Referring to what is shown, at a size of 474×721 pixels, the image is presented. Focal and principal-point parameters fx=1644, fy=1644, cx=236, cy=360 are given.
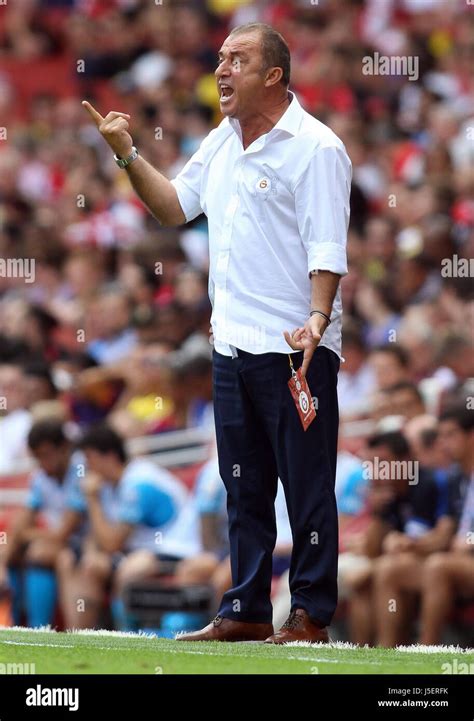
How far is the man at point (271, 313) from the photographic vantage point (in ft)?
18.5

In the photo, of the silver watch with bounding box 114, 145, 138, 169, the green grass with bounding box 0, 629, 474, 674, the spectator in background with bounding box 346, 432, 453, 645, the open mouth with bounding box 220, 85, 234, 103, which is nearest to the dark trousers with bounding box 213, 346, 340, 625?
the green grass with bounding box 0, 629, 474, 674

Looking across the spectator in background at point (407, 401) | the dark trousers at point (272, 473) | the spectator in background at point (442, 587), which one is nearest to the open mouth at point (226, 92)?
the dark trousers at point (272, 473)

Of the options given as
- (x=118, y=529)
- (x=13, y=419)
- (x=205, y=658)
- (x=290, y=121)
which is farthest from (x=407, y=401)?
(x=205, y=658)

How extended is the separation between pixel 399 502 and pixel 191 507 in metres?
1.24

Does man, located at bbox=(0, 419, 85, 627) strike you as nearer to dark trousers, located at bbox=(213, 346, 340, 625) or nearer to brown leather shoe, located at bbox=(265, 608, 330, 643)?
dark trousers, located at bbox=(213, 346, 340, 625)

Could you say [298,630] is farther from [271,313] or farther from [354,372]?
[354,372]

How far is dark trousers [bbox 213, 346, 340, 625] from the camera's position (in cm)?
569

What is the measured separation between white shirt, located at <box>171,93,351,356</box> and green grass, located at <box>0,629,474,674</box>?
1.05m

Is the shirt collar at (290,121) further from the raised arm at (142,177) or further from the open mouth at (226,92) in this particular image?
the raised arm at (142,177)

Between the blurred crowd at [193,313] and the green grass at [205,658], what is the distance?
2.47 m

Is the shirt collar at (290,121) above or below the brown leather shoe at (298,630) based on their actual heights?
above

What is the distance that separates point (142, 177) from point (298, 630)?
1717mm

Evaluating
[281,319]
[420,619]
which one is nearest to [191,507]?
[420,619]

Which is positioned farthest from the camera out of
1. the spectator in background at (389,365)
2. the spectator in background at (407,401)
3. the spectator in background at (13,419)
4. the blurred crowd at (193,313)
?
the spectator in background at (13,419)
